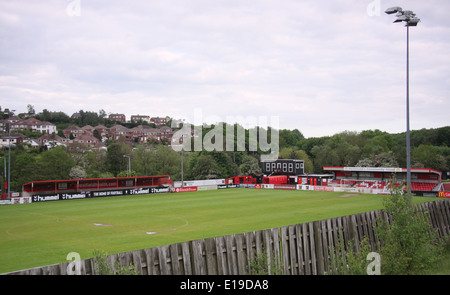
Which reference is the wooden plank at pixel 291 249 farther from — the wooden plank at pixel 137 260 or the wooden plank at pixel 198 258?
the wooden plank at pixel 137 260

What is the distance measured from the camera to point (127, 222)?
32.8m

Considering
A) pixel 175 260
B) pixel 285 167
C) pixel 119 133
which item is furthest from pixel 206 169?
pixel 119 133

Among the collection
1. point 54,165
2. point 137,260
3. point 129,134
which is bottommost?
point 137,260

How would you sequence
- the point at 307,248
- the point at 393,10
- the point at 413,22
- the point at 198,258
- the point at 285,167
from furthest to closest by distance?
the point at 285,167
the point at 413,22
the point at 393,10
the point at 307,248
the point at 198,258

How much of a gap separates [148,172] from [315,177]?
42.1 meters

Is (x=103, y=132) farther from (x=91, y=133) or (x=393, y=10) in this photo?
(x=393, y=10)

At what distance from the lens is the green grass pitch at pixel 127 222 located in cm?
2272

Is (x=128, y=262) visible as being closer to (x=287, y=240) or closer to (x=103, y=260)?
(x=103, y=260)

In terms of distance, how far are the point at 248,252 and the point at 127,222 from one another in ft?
77.6

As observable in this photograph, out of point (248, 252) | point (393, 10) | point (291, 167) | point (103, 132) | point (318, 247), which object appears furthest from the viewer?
point (103, 132)

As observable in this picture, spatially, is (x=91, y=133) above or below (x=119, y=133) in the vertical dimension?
below

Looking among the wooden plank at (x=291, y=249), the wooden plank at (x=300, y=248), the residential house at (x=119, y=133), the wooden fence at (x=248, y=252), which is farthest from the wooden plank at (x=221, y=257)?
the residential house at (x=119, y=133)

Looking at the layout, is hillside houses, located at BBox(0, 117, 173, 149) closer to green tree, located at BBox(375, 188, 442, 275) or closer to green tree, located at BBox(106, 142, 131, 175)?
green tree, located at BBox(106, 142, 131, 175)

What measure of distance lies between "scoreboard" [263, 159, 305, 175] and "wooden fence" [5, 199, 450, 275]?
62.4 meters
